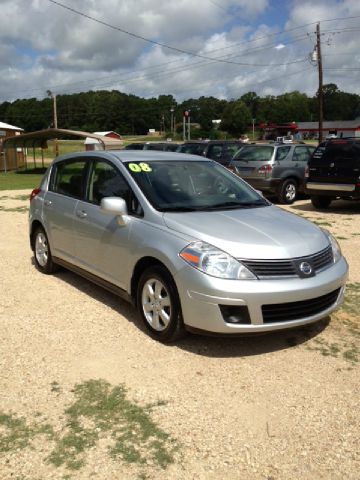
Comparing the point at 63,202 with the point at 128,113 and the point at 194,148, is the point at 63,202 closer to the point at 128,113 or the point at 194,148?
the point at 194,148

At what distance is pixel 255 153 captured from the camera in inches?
548

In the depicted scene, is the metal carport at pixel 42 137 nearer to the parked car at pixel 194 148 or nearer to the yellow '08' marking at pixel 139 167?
the parked car at pixel 194 148

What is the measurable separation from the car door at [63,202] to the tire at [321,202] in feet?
26.0

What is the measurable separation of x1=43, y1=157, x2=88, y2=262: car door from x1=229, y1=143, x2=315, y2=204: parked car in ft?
26.2

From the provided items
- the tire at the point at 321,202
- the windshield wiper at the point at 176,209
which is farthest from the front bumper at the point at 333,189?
the windshield wiper at the point at 176,209

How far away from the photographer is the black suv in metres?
11.4

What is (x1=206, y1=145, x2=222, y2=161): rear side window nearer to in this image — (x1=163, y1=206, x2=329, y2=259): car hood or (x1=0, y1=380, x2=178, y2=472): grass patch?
(x1=163, y1=206, x2=329, y2=259): car hood

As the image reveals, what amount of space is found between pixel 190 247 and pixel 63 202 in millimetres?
2335

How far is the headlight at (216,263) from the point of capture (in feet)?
12.8

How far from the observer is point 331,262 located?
4473mm

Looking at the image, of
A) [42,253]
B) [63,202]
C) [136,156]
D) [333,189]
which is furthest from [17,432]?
[333,189]

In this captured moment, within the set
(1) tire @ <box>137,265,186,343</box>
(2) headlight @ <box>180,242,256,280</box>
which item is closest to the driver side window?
(1) tire @ <box>137,265,186,343</box>

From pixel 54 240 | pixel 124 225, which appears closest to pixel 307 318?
pixel 124 225

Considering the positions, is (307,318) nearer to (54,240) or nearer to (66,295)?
(66,295)
